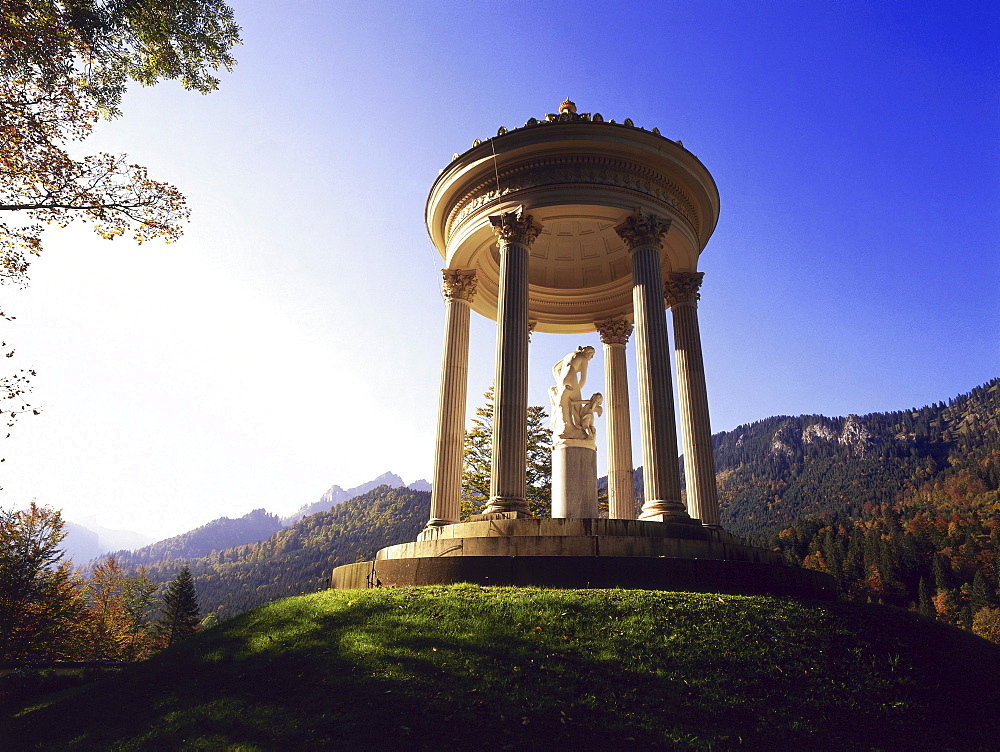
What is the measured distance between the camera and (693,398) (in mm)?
23656

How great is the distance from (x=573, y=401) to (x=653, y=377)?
11.2 feet

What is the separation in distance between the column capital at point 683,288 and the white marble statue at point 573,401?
17.5 feet

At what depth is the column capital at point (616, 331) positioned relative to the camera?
98.8 ft

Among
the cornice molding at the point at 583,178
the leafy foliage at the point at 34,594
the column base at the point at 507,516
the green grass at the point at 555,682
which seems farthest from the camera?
the leafy foliage at the point at 34,594

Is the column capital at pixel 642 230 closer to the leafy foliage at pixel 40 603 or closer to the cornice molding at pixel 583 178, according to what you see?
the cornice molding at pixel 583 178

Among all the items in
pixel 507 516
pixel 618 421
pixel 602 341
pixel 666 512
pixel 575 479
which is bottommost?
pixel 507 516

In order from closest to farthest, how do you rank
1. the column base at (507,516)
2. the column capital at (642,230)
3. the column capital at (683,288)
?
the column base at (507,516) → the column capital at (642,230) → the column capital at (683,288)

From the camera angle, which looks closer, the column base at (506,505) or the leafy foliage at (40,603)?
Answer: the column base at (506,505)

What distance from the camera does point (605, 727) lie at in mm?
7797

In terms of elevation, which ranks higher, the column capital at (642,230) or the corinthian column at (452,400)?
the column capital at (642,230)

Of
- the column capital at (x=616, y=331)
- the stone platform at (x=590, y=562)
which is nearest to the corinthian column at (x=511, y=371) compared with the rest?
the stone platform at (x=590, y=562)

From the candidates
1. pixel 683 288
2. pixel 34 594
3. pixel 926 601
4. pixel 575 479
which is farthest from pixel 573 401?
pixel 926 601

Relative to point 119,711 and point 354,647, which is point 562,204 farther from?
point 119,711

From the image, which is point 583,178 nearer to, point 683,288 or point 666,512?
point 683,288
